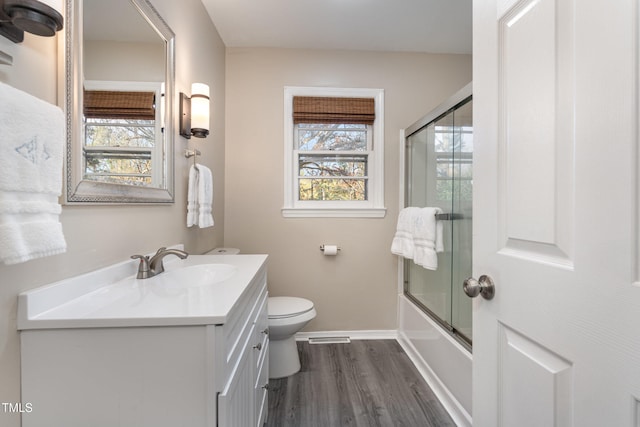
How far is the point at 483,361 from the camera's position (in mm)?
786

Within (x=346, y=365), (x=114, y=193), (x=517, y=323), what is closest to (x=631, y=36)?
(x=517, y=323)

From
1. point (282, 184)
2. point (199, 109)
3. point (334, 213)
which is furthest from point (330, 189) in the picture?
point (199, 109)

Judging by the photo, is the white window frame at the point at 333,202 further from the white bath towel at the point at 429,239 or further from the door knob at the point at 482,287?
the door knob at the point at 482,287

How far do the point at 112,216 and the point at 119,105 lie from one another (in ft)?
1.38

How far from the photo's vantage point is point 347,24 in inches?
82.4

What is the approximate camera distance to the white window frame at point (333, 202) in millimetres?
2393

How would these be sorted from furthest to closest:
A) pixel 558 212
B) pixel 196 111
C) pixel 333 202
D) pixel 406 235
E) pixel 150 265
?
pixel 333 202
pixel 406 235
pixel 196 111
pixel 150 265
pixel 558 212

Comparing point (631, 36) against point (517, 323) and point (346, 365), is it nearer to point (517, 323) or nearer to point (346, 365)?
point (517, 323)

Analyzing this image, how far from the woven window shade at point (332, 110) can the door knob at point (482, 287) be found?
1910 millimetres

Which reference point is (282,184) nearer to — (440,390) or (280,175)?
(280,175)

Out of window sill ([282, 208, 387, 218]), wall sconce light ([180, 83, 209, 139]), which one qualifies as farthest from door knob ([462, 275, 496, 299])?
window sill ([282, 208, 387, 218])

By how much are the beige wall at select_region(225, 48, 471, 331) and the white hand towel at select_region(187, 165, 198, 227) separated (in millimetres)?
738

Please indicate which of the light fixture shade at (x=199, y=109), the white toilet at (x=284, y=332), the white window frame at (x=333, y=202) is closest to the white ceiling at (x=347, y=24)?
the white window frame at (x=333, y=202)

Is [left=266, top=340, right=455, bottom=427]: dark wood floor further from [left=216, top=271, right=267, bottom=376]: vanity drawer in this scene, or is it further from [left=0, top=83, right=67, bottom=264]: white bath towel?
[left=0, top=83, right=67, bottom=264]: white bath towel
